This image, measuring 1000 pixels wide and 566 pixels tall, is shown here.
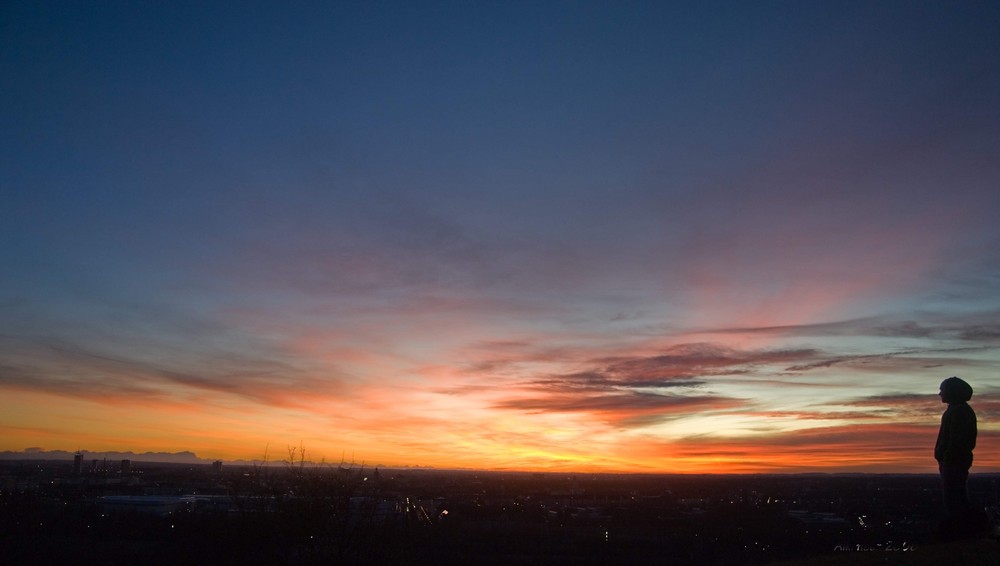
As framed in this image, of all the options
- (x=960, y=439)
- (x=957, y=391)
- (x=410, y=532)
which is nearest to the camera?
(x=960, y=439)

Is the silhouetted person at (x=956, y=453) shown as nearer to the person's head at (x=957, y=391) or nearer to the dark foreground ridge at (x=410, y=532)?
the person's head at (x=957, y=391)

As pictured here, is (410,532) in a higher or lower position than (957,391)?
lower

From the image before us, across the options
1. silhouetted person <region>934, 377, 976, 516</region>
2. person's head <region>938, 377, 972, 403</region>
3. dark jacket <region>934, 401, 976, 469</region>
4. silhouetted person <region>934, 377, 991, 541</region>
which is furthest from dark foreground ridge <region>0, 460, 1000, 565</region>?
person's head <region>938, 377, 972, 403</region>

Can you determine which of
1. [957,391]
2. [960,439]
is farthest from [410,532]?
[957,391]

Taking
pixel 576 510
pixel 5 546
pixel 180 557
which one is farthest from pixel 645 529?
pixel 5 546

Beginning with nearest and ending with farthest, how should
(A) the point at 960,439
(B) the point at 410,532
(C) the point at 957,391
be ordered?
(A) the point at 960,439 < (C) the point at 957,391 < (B) the point at 410,532

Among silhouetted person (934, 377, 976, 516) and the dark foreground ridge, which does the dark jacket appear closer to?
silhouetted person (934, 377, 976, 516)

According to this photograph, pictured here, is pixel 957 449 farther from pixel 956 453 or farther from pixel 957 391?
pixel 957 391
